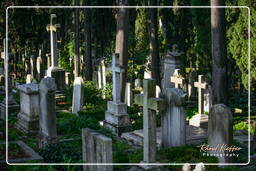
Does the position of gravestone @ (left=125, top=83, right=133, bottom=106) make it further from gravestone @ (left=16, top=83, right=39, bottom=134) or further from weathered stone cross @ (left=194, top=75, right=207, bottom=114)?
gravestone @ (left=16, top=83, right=39, bottom=134)

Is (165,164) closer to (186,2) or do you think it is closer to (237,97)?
(237,97)

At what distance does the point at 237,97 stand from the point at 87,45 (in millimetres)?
7596

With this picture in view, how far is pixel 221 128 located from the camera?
9.75 meters

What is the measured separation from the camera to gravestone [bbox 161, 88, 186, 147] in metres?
10.5

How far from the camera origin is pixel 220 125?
9.74m

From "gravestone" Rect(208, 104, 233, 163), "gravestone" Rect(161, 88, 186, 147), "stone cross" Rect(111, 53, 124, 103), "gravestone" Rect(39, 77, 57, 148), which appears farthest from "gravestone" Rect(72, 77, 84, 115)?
"gravestone" Rect(208, 104, 233, 163)

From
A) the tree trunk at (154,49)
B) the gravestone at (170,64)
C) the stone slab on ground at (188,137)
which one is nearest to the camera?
the stone slab on ground at (188,137)

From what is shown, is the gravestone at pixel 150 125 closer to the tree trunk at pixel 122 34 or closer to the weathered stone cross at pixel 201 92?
the weathered stone cross at pixel 201 92

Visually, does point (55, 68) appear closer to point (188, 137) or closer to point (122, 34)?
point (122, 34)

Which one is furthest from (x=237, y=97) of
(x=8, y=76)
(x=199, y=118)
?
(x=8, y=76)

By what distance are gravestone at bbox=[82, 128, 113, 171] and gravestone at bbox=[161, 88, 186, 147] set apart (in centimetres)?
235

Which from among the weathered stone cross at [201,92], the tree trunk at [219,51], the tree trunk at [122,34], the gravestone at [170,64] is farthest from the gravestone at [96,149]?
the gravestone at [170,64]

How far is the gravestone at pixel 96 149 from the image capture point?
8250mm

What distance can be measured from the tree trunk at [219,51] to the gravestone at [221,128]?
4.28m
